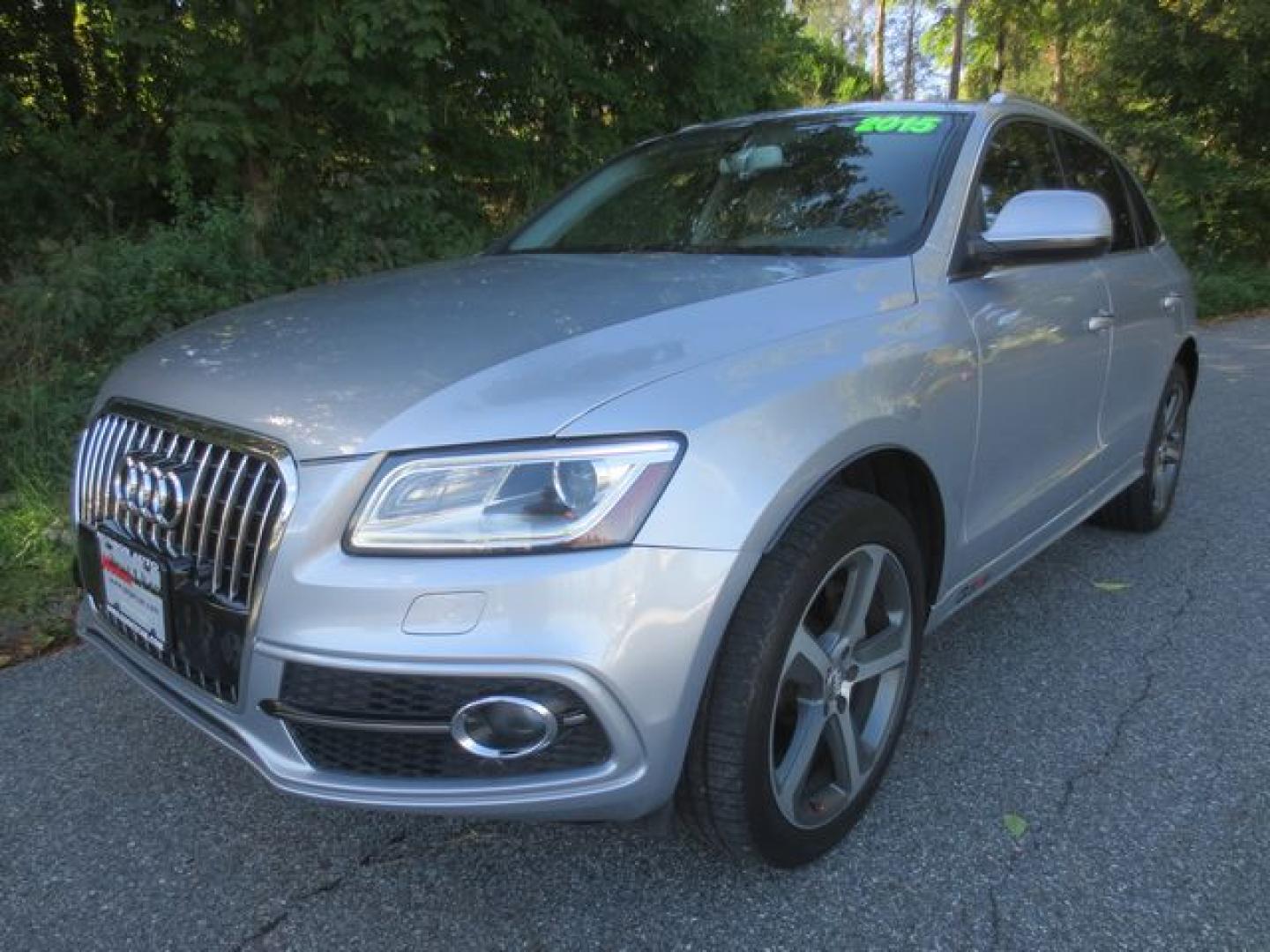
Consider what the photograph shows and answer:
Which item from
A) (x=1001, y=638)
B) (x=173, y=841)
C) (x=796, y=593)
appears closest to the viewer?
(x=796, y=593)

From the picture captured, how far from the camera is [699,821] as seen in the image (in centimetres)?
192

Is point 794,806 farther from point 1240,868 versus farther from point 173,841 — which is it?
point 173,841

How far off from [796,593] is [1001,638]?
5.50 feet

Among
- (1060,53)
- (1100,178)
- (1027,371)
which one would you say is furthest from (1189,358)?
(1060,53)

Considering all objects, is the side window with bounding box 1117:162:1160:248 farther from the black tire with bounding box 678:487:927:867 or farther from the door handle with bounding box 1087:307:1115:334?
the black tire with bounding box 678:487:927:867

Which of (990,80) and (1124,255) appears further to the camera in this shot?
(990,80)

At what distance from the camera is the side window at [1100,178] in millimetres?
3607

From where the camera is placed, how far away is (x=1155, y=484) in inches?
164

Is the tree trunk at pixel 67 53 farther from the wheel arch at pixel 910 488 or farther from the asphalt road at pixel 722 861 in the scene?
the wheel arch at pixel 910 488

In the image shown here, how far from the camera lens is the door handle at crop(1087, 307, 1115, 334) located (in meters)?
3.12

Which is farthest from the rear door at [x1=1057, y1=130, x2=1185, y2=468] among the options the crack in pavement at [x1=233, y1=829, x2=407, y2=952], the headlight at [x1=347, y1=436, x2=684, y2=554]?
the crack in pavement at [x1=233, y1=829, x2=407, y2=952]

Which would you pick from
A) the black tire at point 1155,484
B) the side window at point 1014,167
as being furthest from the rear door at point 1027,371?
the black tire at point 1155,484

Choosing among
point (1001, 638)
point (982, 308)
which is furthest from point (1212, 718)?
point (982, 308)

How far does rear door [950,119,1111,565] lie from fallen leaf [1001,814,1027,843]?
0.63 m
